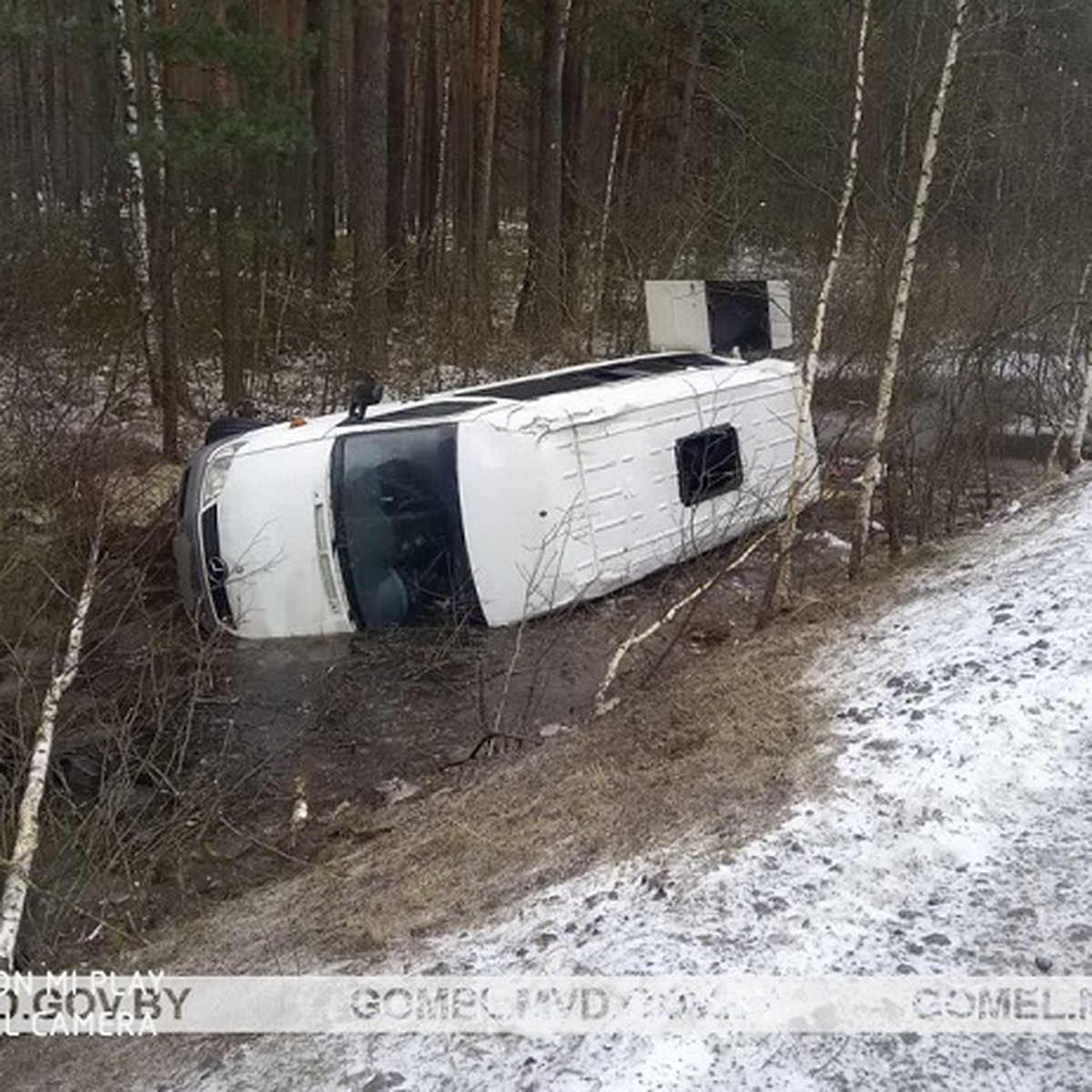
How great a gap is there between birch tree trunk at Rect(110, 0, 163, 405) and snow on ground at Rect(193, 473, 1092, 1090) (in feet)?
28.5

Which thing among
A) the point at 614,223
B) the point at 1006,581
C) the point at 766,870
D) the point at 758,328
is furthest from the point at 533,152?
the point at 766,870

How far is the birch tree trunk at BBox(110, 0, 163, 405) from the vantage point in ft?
33.7

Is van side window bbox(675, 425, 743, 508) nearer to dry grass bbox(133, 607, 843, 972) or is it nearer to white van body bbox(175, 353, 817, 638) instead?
white van body bbox(175, 353, 817, 638)

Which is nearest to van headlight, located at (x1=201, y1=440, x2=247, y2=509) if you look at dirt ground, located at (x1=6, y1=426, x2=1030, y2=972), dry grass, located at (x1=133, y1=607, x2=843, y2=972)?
dirt ground, located at (x1=6, y1=426, x2=1030, y2=972)

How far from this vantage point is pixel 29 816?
4.41 m

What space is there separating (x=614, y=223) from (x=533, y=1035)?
14842 millimetres

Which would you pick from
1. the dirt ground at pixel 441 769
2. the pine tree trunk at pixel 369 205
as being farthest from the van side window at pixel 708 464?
the pine tree trunk at pixel 369 205

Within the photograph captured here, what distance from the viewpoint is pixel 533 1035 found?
2955 mm

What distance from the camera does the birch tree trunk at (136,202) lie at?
10266mm

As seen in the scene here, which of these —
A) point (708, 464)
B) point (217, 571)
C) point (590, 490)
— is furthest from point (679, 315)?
point (217, 571)

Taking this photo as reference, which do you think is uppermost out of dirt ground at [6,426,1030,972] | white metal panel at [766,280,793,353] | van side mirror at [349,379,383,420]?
white metal panel at [766,280,793,353]

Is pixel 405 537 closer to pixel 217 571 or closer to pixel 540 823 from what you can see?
pixel 217 571

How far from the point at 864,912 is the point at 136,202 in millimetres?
10176

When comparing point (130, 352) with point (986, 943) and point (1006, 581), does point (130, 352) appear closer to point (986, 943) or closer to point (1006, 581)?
point (1006, 581)
